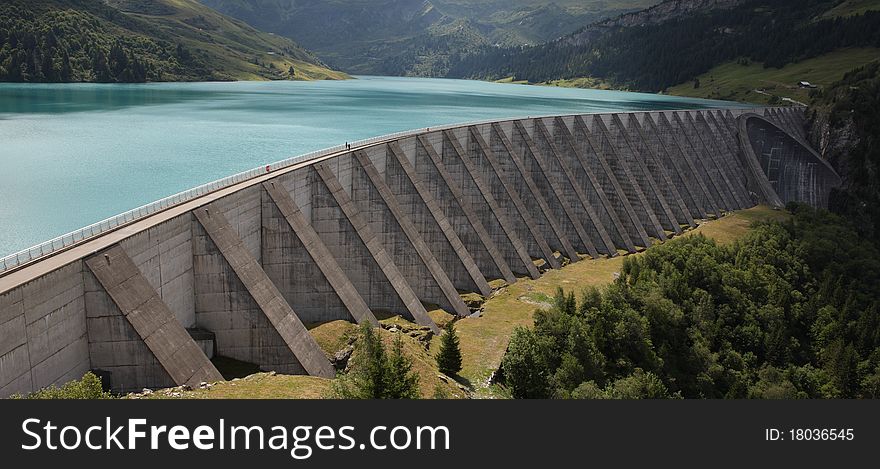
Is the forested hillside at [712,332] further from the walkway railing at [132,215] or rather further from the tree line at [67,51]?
the tree line at [67,51]

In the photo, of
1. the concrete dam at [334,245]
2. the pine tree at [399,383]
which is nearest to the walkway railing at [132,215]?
the concrete dam at [334,245]

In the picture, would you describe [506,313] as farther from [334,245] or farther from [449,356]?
[334,245]

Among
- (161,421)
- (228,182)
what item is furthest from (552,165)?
(161,421)

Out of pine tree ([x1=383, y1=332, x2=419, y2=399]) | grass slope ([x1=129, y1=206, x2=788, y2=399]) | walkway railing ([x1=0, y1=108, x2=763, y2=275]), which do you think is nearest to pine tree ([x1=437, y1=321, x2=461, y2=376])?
grass slope ([x1=129, y1=206, x2=788, y2=399])

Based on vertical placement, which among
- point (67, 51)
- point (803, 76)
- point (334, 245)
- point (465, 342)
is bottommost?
point (465, 342)

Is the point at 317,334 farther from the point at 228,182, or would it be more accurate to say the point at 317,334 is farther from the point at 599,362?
the point at 599,362

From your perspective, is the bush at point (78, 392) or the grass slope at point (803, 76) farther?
the grass slope at point (803, 76)

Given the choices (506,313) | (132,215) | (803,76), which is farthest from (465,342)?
(803,76)

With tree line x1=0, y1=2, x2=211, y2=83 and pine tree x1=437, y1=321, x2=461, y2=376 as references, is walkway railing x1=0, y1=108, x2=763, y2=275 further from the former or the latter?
tree line x1=0, y1=2, x2=211, y2=83
